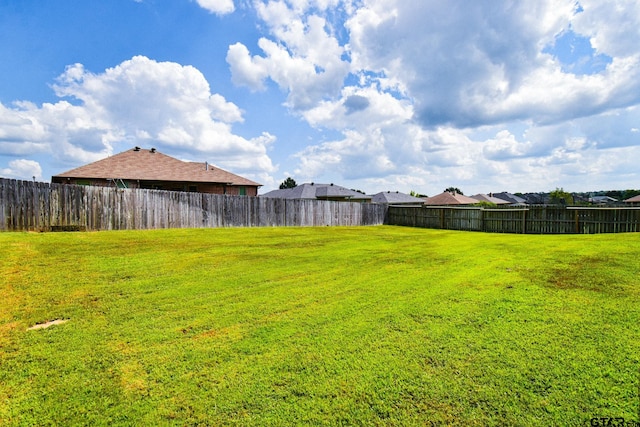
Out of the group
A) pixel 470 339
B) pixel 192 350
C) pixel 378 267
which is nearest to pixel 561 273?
pixel 378 267

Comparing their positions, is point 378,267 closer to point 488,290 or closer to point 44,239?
point 488,290

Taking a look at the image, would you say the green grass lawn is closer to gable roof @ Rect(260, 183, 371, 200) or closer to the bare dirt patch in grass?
the bare dirt patch in grass

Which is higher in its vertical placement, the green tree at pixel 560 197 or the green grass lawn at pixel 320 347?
the green tree at pixel 560 197

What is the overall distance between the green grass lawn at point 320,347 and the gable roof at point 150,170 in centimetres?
2032

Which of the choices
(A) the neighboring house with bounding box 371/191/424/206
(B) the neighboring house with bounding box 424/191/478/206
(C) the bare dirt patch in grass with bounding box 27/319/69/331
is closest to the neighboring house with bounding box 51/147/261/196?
(C) the bare dirt patch in grass with bounding box 27/319/69/331

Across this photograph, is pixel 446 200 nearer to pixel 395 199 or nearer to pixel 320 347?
pixel 395 199

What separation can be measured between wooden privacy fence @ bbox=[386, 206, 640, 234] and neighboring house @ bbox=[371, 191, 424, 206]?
26493mm

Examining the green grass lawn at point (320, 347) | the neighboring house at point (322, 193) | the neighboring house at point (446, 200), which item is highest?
the neighboring house at point (322, 193)

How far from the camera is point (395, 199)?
51688 mm

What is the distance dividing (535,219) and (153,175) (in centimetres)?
2587

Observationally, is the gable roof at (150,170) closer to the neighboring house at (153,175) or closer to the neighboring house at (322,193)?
the neighboring house at (153,175)

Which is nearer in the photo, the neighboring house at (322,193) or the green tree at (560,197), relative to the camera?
the neighboring house at (322,193)

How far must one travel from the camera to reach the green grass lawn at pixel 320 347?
2338mm

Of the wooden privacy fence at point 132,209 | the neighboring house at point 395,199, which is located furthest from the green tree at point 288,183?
the wooden privacy fence at point 132,209
